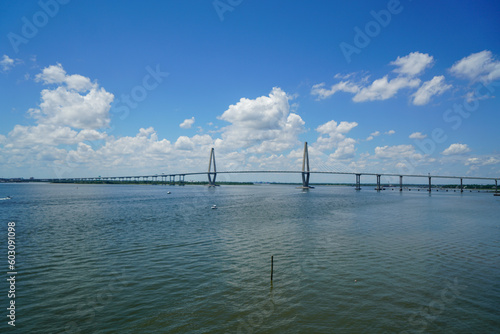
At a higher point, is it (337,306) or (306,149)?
(306,149)

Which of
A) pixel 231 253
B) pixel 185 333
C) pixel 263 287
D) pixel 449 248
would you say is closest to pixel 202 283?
pixel 263 287

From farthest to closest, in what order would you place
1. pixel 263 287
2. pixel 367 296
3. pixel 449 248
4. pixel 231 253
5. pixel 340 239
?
pixel 340 239 < pixel 449 248 < pixel 231 253 < pixel 263 287 < pixel 367 296

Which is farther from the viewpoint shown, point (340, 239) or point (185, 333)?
point (340, 239)

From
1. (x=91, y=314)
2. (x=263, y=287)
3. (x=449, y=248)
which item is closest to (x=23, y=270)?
(x=91, y=314)

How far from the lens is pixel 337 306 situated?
1168 centimetres

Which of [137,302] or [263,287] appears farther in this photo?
[263,287]

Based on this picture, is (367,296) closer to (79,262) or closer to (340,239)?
(340,239)

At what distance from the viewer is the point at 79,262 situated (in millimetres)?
17234

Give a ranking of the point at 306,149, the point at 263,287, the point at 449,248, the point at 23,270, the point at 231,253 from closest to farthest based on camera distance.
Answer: the point at 263,287, the point at 23,270, the point at 231,253, the point at 449,248, the point at 306,149

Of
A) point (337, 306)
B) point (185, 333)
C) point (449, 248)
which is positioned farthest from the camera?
point (449, 248)

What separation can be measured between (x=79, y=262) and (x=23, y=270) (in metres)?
2.80

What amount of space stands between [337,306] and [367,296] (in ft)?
6.52

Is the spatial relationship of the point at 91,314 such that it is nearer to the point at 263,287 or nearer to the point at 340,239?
the point at 263,287

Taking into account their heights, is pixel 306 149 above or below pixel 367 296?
above
